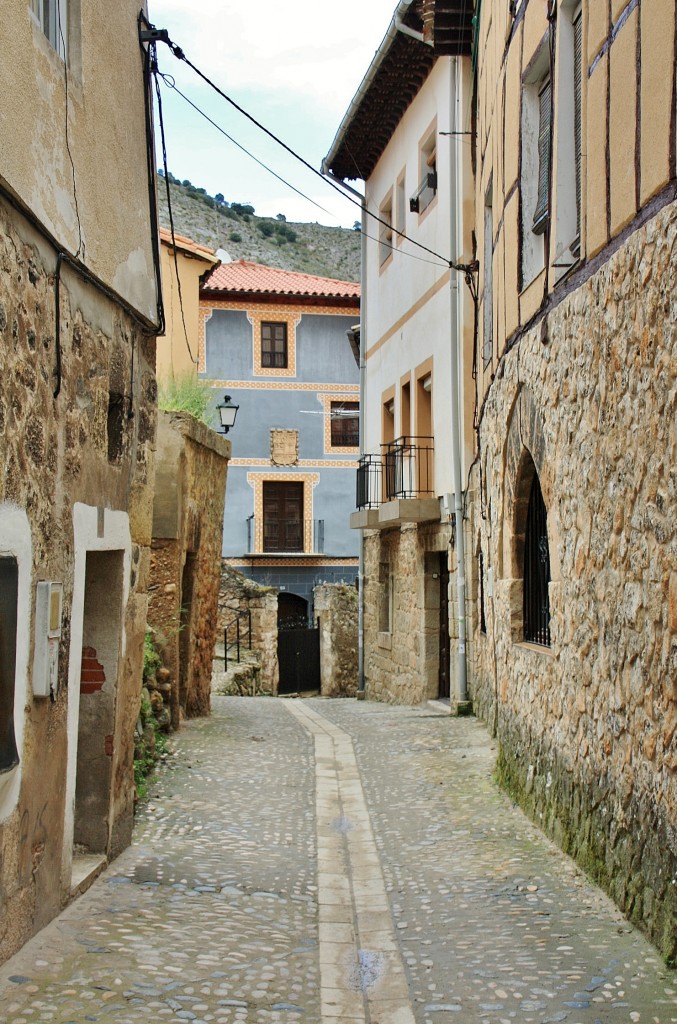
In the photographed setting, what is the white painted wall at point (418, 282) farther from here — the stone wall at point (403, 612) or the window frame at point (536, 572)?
the window frame at point (536, 572)

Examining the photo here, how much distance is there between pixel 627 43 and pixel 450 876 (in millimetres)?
4480

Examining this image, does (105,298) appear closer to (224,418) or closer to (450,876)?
(450,876)

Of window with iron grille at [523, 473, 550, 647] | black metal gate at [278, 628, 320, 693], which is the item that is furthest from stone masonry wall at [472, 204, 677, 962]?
black metal gate at [278, 628, 320, 693]

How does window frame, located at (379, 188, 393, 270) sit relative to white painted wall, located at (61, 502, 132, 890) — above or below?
above

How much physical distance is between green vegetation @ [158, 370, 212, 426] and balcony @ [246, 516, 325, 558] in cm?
1779

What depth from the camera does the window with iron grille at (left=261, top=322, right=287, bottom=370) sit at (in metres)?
31.9

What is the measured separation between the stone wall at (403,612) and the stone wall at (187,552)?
2.94m

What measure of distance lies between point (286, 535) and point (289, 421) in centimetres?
340

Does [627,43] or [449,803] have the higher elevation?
[627,43]

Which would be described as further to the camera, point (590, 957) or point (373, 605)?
point (373, 605)

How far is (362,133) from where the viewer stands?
56.3 ft

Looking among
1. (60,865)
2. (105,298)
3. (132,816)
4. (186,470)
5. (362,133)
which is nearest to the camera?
(60,865)

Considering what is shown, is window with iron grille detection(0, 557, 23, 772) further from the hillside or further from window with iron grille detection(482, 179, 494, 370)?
the hillside

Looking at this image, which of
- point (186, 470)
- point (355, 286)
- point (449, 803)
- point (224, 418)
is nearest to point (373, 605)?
point (224, 418)
